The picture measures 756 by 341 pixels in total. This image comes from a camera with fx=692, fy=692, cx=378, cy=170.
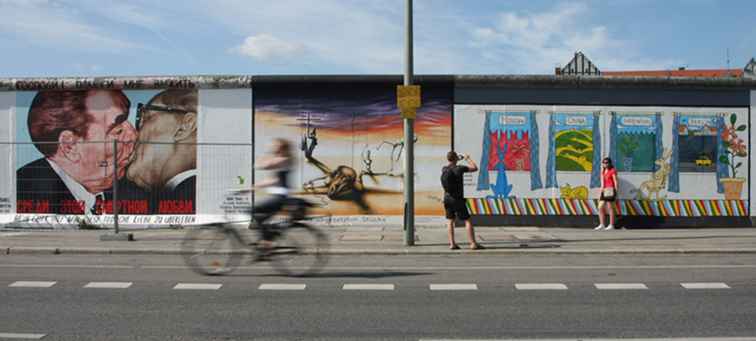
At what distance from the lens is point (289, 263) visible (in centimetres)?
978

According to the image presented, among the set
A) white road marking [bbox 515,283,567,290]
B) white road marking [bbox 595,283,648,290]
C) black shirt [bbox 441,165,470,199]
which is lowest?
white road marking [bbox 515,283,567,290]

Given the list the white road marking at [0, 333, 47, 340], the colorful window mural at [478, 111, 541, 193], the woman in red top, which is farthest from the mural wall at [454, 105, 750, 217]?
the white road marking at [0, 333, 47, 340]

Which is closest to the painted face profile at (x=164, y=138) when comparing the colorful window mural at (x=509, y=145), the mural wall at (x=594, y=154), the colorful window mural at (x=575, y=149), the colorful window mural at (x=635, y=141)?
the mural wall at (x=594, y=154)

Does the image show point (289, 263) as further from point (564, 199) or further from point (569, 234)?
point (564, 199)

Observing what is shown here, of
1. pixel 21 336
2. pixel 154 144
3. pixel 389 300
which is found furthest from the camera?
pixel 154 144

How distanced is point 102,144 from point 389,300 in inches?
445

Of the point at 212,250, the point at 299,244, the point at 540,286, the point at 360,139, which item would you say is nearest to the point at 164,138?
the point at 360,139

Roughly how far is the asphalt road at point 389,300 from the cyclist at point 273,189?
2.09 ft

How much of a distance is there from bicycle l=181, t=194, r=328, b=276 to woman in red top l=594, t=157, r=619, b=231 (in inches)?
328

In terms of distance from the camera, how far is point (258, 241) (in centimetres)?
899

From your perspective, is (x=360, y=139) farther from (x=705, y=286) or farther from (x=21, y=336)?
(x=21, y=336)

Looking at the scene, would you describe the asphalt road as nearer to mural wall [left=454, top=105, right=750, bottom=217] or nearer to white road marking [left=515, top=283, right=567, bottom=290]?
white road marking [left=515, top=283, right=567, bottom=290]

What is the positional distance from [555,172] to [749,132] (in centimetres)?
458

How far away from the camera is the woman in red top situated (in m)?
15.2
